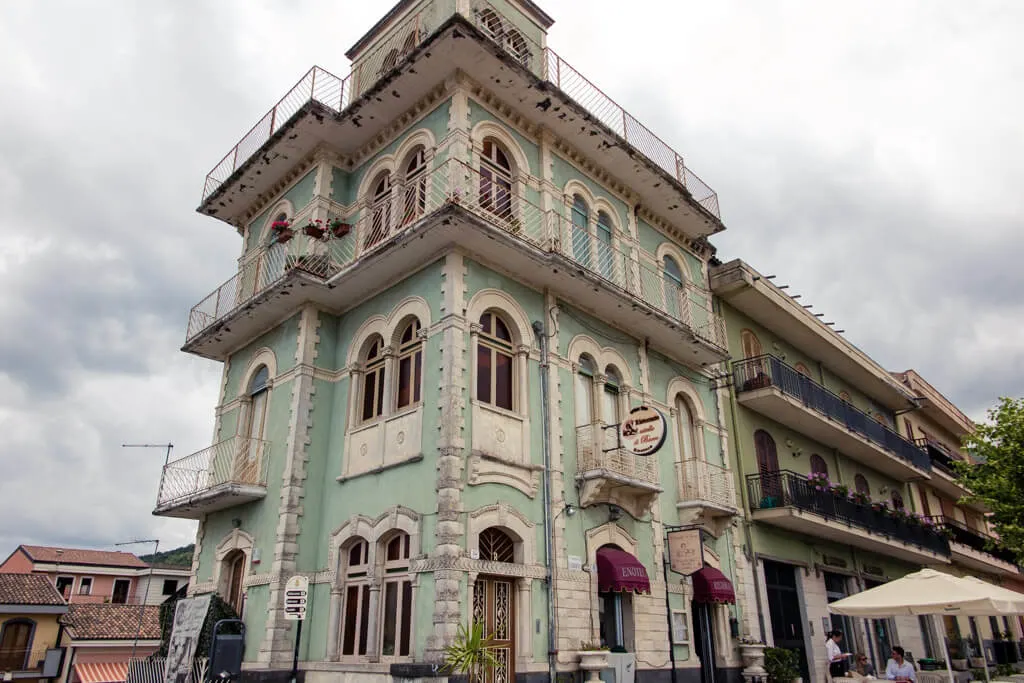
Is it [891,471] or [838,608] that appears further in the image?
[891,471]

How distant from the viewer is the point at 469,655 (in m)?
10.5

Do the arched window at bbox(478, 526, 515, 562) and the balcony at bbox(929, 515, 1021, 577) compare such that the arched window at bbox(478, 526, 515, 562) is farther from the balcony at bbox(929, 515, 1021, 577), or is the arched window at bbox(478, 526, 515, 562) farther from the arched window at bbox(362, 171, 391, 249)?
the balcony at bbox(929, 515, 1021, 577)

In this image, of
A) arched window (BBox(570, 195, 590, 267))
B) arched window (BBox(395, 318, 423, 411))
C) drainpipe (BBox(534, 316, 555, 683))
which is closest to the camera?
drainpipe (BBox(534, 316, 555, 683))

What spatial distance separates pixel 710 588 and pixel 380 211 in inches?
419

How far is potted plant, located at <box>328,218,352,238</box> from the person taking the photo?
51.4ft

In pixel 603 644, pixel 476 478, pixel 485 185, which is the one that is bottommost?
pixel 603 644

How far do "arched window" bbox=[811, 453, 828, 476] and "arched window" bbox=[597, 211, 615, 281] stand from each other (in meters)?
10.9

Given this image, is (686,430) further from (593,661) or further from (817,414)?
(593,661)

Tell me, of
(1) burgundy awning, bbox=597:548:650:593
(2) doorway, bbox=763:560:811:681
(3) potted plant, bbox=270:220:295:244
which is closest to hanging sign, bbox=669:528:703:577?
(1) burgundy awning, bbox=597:548:650:593

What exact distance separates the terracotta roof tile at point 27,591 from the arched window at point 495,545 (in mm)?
33265

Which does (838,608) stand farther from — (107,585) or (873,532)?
(107,585)

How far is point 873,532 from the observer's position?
22141 mm

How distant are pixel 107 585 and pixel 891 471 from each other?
51.4 metres

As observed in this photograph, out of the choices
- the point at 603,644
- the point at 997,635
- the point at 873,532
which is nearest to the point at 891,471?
the point at 873,532
